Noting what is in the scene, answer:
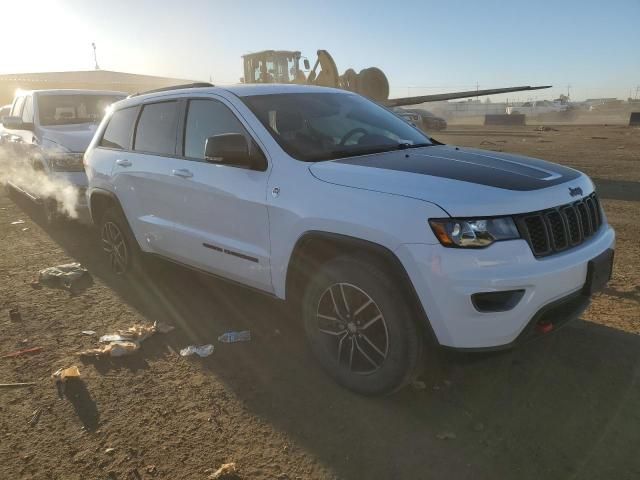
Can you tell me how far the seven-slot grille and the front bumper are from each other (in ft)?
0.23

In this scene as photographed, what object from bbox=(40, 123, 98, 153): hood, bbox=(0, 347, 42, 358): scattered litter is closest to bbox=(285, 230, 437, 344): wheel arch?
bbox=(0, 347, 42, 358): scattered litter

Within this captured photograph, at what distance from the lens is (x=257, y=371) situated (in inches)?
133

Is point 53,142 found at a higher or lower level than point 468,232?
higher

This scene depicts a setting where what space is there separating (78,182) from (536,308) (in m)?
6.09

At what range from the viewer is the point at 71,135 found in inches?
282

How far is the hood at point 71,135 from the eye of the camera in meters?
6.96

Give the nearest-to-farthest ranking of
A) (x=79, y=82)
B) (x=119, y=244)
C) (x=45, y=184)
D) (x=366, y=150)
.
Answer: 1. (x=366, y=150)
2. (x=119, y=244)
3. (x=45, y=184)
4. (x=79, y=82)

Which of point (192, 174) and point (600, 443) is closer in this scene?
point (600, 443)

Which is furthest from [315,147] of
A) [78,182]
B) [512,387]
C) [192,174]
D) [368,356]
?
[78,182]

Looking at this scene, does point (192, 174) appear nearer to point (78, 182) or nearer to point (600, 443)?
point (600, 443)

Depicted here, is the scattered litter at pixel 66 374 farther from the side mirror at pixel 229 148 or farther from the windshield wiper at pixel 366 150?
the windshield wiper at pixel 366 150

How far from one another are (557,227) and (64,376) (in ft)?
10.5

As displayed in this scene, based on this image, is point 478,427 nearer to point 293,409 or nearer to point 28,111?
point 293,409

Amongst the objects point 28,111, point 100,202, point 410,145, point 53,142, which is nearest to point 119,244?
point 100,202
